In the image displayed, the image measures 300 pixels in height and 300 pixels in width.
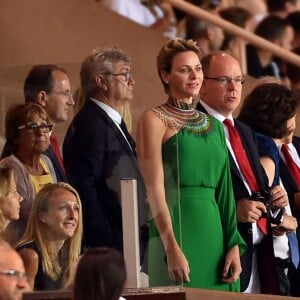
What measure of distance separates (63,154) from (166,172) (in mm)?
441

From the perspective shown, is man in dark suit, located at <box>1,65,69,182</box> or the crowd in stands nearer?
the crowd in stands

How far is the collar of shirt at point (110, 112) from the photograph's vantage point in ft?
25.7

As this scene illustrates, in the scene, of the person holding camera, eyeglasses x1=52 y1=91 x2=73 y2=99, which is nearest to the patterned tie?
eyeglasses x1=52 y1=91 x2=73 y2=99

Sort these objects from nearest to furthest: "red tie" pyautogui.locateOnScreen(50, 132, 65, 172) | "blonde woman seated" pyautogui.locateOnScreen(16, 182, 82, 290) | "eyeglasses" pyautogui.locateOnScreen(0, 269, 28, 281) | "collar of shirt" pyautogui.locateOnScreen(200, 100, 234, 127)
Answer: "eyeglasses" pyautogui.locateOnScreen(0, 269, 28, 281) → "blonde woman seated" pyautogui.locateOnScreen(16, 182, 82, 290) → "red tie" pyautogui.locateOnScreen(50, 132, 65, 172) → "collar of shirt" pyautogui.locateOnScreen(200, 100, 234, 127)

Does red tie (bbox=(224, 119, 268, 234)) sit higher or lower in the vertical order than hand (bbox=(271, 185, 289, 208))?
higher

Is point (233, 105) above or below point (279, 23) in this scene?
below

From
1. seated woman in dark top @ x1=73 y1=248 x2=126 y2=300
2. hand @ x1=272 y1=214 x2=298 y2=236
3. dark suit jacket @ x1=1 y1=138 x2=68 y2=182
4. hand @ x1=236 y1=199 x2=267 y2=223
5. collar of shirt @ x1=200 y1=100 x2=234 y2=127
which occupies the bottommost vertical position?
seated woman in dark top @ x1=73 y1=248 x2=126 y2=300

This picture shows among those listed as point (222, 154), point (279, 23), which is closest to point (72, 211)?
point (222, 154)

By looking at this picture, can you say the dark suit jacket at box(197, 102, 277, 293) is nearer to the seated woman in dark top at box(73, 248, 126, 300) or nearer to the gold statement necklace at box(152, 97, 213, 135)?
the gold statement necklace at box(152, 97, 213, 135)

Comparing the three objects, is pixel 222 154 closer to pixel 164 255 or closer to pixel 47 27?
pixel 164 255

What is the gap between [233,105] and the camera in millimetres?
8453

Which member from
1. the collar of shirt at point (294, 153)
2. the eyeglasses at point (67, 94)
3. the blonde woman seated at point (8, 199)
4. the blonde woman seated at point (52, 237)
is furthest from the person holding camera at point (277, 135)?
the blonde woman seated at point (8, 199)

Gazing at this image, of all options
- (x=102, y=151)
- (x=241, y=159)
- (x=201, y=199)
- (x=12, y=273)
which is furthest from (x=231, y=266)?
(x=12, y=273)

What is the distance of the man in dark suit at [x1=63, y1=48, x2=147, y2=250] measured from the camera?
763cm
